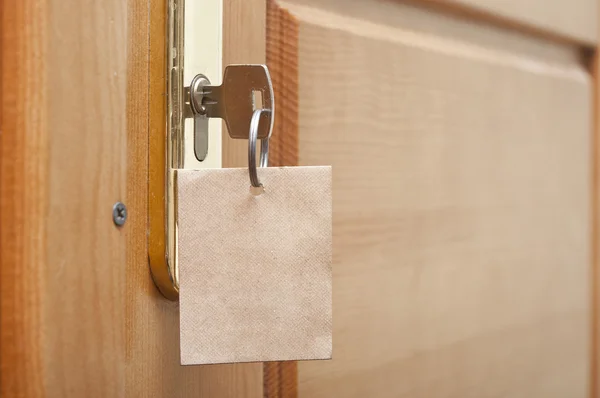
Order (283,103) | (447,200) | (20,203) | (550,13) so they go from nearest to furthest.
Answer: (20,203)
(283,103)
(447,200)
(550,13)

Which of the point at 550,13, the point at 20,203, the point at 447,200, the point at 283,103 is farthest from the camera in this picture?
the point at 550,13

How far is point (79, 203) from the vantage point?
351 millimetres

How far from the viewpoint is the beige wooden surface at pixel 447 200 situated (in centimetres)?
53

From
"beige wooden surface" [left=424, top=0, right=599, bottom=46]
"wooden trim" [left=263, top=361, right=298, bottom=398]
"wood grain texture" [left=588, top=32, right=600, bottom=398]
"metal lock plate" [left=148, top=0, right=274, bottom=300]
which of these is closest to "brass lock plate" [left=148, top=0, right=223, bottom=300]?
"metal lock plate" [left=148, top=0, right=274, bottom=300]

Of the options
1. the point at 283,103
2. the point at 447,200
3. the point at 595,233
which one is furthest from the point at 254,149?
the point at 595,233

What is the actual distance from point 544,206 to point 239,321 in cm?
48

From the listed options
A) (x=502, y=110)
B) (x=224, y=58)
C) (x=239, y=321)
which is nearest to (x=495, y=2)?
(x=502, y=110)

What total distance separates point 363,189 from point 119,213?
217mm

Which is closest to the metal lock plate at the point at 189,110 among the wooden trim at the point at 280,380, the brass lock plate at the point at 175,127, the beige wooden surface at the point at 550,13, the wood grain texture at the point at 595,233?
the brass lock plate at the point at 175,127

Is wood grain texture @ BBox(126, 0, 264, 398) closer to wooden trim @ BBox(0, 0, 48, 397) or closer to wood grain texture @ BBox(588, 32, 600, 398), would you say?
wooden trim @ BBox(0, 0, 48, 397)

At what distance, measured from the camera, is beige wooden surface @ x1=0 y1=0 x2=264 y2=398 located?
12.9 inches

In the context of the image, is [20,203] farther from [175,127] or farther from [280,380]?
[280,380]

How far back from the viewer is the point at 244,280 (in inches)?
14.7

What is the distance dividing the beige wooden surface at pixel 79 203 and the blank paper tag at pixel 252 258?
0.03 metres
